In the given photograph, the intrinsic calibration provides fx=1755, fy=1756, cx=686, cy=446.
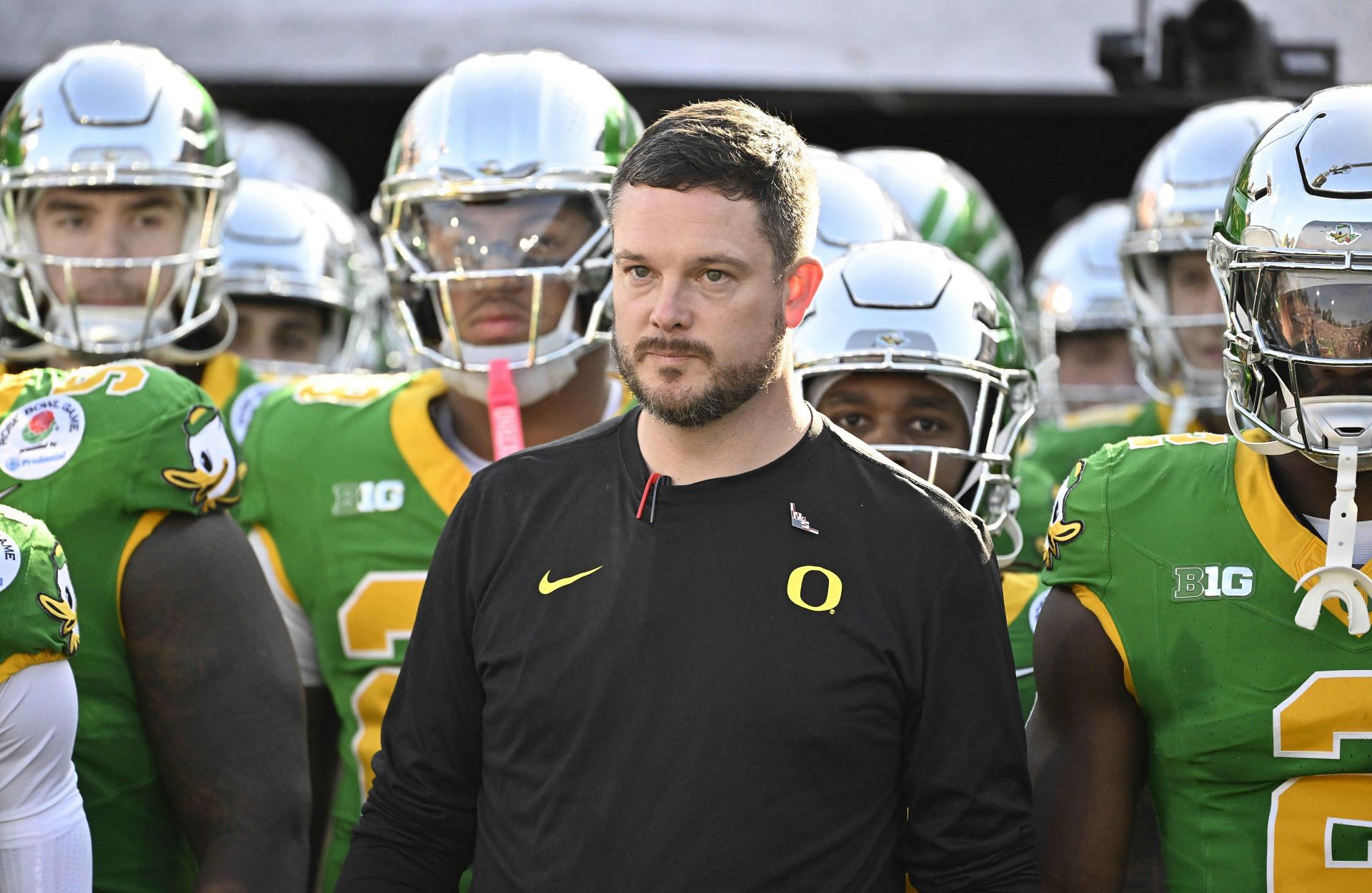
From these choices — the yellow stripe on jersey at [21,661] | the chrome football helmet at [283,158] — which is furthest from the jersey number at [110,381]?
the chrome football helmet at [283,158]

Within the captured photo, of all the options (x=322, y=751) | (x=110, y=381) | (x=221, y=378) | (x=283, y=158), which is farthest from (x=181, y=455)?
(x=283, y=158)

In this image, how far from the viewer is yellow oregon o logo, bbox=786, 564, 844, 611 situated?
2.03 meters

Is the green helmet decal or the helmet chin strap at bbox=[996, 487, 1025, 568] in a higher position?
the green helmet decal

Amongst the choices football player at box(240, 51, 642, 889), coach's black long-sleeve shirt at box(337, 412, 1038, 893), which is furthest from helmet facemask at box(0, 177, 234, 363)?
coach's black long-sleeve shirt at box(337, 412, 1038, 893)

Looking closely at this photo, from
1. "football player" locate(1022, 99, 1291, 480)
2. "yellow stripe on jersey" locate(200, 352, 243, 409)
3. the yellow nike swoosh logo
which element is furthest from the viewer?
"football player" locate(1022, 99, 1291, 480)

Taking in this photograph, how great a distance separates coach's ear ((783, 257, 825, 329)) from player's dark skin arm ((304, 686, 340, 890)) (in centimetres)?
154

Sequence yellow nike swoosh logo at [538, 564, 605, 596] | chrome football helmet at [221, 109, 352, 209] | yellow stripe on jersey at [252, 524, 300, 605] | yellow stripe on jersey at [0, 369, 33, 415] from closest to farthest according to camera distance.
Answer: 1. yellow nike swoosh logo at [538, 564, 605, 596]
2. yellow stripe on jersey at [0, 369, 33, 415]
3. yellow stripe on jersey at [252, 524, 300, 605]
4. chrome football helmet at [221, 109, 352, 209]

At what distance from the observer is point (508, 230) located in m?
3.33

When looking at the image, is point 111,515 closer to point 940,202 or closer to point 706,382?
point 706,382

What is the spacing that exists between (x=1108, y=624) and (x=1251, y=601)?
19cm

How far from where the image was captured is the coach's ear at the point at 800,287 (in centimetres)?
210

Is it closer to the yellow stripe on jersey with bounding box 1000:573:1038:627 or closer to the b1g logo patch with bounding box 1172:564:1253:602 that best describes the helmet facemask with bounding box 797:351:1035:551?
the yellow stripe on jersey with bounding box 1000:573:1038:627

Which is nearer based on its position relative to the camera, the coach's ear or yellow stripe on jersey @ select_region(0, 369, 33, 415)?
the coach's ear

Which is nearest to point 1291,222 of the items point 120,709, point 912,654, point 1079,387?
point 912,654
